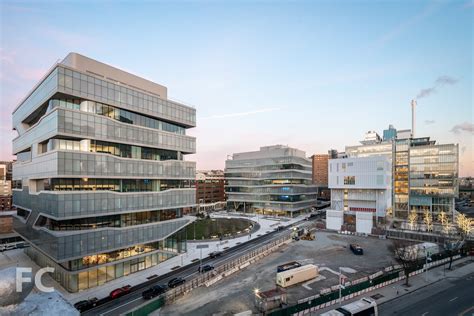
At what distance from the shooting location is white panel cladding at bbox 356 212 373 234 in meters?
74.7

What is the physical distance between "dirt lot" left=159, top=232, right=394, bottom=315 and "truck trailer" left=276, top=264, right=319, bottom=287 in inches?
36.9

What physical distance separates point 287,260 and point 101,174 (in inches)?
1559

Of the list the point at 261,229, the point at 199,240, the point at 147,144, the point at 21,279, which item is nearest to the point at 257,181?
the point at 261,229

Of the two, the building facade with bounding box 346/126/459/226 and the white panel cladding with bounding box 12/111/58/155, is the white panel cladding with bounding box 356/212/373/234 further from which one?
the white panel cladding with bounding box 12/111/58/155

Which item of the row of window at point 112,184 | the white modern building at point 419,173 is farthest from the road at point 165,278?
the white modern building at point 419,173

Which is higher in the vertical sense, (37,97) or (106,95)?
(37,97)

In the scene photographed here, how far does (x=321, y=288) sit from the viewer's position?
3853 cm

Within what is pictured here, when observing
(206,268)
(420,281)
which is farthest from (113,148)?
(420,281)

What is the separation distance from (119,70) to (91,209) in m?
26.7

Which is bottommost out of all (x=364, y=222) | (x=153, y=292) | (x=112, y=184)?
(x=153, y=292)

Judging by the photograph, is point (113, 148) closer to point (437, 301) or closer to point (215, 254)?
point (215, 254)

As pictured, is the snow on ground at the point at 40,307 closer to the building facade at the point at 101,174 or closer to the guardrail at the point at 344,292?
the guardrail at the point at 344,292

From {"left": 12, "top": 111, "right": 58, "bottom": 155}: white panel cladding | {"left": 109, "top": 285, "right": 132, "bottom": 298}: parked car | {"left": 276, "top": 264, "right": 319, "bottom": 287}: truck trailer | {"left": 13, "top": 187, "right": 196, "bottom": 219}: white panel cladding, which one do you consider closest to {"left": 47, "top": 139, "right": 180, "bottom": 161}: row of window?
{"left": 12, "top": 111, "right": 58, "bottom": 155}: white panel cladding

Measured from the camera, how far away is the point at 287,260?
52.1 metres
